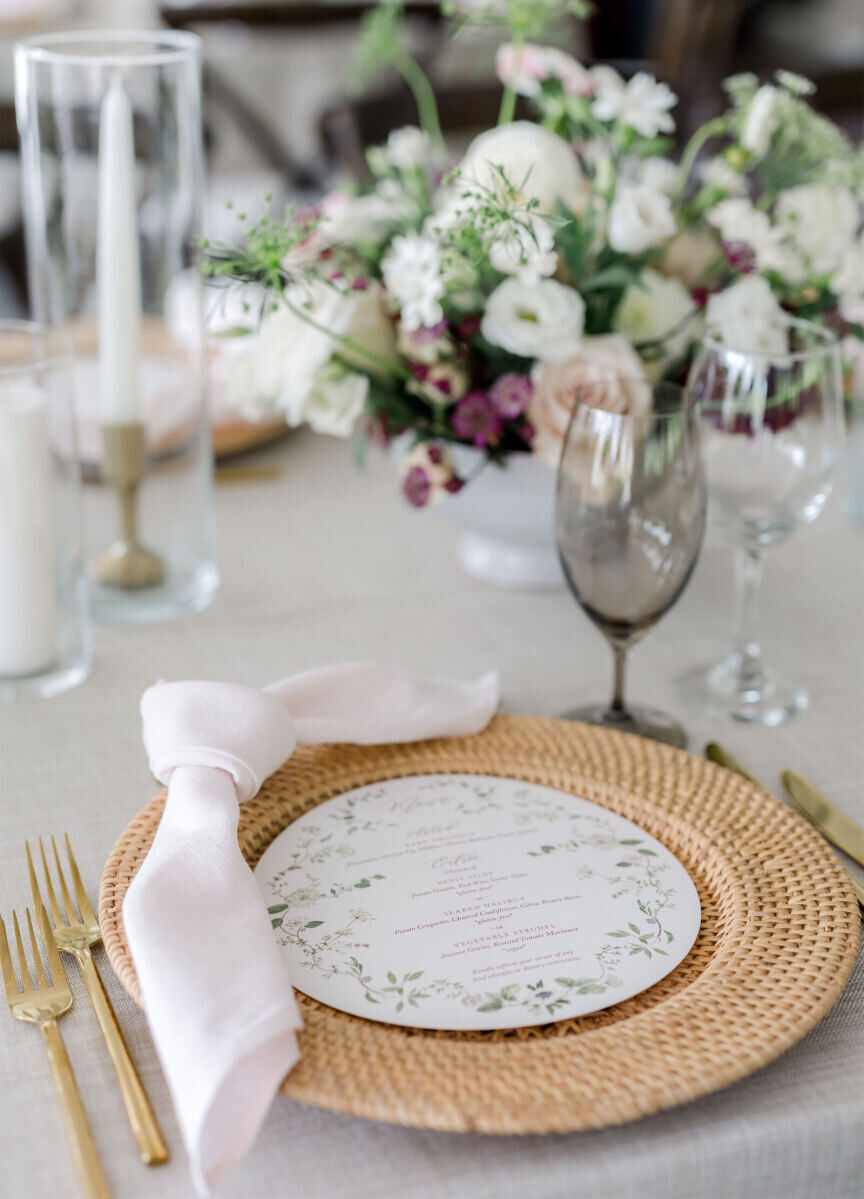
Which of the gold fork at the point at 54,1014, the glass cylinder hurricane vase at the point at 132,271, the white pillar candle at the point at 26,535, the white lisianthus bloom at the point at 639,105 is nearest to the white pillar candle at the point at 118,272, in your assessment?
the glass cylinder hurricane vase at the point at 132,271

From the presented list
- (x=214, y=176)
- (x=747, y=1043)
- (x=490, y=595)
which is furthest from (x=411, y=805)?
(x=214, y=176)

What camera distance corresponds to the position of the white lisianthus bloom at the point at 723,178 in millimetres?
1001

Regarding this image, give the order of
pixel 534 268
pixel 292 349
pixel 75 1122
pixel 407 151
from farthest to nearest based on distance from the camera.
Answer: pixel 407 151
pixel 292 349
pixel 534 268
pixel 75 1122

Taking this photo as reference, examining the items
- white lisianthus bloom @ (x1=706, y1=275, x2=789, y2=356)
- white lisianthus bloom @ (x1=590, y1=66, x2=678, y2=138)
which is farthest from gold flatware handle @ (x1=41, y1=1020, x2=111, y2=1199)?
white lisianthus bloom @ (x1=590, y1=66, x2=678, y2=138)

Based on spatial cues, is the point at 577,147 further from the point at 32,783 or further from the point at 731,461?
the point at 32,783

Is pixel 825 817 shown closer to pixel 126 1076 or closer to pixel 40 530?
pixel 126 1076

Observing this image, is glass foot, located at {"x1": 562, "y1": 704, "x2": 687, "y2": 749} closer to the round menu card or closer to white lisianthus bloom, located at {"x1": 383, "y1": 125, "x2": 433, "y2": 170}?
the round menu card

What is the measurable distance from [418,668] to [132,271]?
37 cm

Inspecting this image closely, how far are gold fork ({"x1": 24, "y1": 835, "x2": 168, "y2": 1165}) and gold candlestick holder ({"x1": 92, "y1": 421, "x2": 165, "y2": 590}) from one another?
1.15ft

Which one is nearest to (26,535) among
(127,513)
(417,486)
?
(127,513)

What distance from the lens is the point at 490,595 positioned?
104 cm

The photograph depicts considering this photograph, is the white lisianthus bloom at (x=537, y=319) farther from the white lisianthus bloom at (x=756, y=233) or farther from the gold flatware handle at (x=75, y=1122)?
the gold flatware handle at (x=75, y=1122)

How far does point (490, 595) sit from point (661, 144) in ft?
1.23

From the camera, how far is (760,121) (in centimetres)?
97
